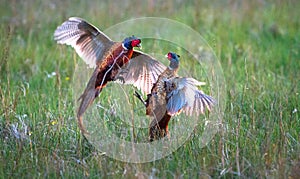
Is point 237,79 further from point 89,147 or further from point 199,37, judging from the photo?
point 89,147

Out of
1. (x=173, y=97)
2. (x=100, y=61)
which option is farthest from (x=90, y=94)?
(x=173, y=97)

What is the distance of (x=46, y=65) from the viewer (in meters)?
6.58

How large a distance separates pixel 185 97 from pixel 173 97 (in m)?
0.07

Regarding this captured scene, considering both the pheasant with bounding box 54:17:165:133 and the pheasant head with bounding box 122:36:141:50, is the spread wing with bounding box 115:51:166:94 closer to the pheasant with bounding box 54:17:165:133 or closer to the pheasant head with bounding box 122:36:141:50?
the pheasant with bounding box 54:17:165:133

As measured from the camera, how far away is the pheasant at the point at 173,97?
410 cm

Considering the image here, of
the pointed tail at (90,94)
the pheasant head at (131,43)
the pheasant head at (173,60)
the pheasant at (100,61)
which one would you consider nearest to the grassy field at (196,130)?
the pointed tail at (90,94)

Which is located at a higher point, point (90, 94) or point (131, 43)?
point (131, 43)

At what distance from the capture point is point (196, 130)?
4602 mm

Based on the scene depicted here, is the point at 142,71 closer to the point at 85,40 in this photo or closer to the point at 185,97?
the point at 85,40

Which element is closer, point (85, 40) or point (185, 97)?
point (185, 97)

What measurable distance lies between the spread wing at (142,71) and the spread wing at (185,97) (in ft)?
1.53

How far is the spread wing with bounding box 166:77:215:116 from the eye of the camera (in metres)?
4.09

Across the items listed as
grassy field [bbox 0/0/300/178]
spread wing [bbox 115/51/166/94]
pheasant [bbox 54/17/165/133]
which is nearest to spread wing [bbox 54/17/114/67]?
pheasant [bbox 54/17/165/133]

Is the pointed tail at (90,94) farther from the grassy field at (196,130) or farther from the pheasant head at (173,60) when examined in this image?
the pheasant head at (173,60)
